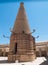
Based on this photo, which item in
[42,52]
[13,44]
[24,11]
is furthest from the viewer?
[42,52]

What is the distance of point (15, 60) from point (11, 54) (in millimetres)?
952

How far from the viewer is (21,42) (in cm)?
1619

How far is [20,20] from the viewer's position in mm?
17359

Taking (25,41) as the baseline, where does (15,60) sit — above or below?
below

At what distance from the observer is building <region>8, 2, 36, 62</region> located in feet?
51.4

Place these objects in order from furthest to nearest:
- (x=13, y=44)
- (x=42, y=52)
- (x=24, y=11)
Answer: (x=42, y=52)
(x=24, y=11)
(x=13, y=44)

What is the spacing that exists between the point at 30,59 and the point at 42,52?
Answer: 50.6 ft

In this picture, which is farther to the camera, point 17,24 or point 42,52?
point 42,52

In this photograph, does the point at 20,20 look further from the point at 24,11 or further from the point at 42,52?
the point at 42,52

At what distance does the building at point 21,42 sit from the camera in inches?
617

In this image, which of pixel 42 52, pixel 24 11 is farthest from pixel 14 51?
pixel 42 52

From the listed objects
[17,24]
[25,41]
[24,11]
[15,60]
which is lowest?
[15,60]

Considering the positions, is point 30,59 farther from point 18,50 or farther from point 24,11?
point 24,11

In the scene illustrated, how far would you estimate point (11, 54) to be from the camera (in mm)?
16062
